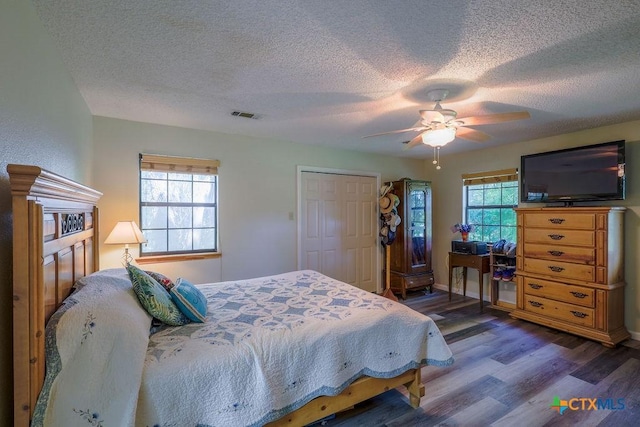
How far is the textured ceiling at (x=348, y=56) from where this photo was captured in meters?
1.44

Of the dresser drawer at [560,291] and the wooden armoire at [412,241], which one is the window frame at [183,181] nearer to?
the wooden armoire at [412,241]

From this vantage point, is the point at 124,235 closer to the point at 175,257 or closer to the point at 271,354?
the point at 175,257

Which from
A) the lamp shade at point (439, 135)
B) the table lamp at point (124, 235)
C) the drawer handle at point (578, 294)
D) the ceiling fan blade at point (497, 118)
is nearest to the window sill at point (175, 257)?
the table lamp at point (124, 235)

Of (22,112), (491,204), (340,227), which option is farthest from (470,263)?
(22,112)

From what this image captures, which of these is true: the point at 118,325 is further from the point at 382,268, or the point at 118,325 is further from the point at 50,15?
the point at 382,268

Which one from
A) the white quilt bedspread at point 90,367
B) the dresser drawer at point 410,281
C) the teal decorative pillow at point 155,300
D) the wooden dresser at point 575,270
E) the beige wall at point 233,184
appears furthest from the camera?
the dresser drawer at point 410,281

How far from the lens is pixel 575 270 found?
322cm

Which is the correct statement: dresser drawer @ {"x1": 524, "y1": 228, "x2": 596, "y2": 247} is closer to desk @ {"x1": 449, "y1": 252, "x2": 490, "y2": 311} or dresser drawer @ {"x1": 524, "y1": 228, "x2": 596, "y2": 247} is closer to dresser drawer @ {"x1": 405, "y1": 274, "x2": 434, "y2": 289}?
desk @ {"x1": 449, "y1": 252, "x2": 490, "y2": 311}

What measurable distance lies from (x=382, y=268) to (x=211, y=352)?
3890 mm

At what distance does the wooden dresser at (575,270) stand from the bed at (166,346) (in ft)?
7.31

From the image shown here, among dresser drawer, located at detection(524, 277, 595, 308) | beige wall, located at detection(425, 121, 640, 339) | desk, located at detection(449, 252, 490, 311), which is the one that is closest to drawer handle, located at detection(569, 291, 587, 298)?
dresser drawer, located at detection(524, 277, 595, 308)

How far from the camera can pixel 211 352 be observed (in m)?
1.47

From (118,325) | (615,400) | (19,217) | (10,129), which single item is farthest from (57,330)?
(615,400)

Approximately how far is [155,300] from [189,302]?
0.21 m
